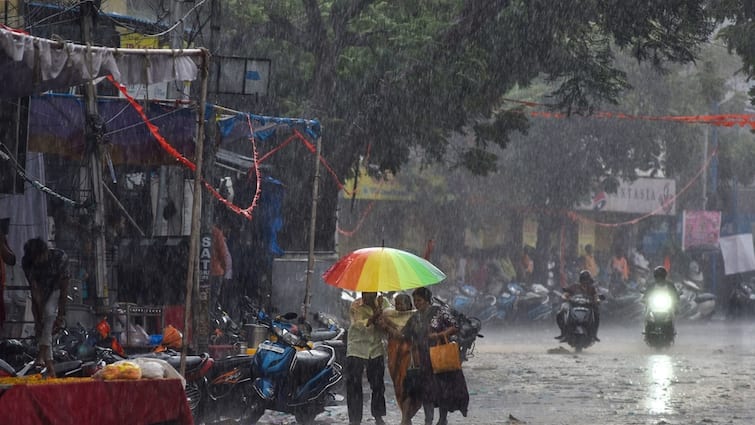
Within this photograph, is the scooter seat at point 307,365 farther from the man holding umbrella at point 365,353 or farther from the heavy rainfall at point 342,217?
the man holding umbrella at point 365,353

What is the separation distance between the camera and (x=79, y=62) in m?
7.89

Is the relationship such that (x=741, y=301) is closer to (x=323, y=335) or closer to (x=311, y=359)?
(x=323, y=335)

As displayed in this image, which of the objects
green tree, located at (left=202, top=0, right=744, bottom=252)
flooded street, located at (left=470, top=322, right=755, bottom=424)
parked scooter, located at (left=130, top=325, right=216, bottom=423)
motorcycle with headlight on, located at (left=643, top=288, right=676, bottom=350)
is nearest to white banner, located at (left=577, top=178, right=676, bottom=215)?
flooded street, located at (left=470, top=322, right=755, bottom=424)

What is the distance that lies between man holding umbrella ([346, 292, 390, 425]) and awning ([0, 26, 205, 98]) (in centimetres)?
385

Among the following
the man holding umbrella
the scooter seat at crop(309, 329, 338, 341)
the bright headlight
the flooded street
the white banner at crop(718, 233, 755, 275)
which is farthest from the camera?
the white banner at crop(718, 233, 755, 275)

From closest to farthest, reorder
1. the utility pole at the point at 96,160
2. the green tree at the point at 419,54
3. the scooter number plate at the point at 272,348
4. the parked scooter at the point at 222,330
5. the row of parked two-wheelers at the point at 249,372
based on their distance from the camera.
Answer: the row of parked two-wheelers at the point at 249,372 → the scooter number plate at the point at 272,348 → the utility pole at the point at 96,160 → the parked scooter at the point at 222,330 → the green tree at the point at 419,54

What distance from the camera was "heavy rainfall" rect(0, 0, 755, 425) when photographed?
10.1m

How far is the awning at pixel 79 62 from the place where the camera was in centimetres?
759

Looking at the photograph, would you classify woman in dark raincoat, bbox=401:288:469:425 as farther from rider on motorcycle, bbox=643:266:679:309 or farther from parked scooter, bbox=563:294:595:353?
rider on motorcycle, bbox=643:266:679:309

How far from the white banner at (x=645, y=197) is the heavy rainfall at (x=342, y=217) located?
6.79ft

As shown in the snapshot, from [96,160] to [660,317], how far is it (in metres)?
12.2

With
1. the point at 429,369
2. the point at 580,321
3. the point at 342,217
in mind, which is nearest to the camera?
the point at 429,369

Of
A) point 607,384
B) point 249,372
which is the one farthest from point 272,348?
point 607,384

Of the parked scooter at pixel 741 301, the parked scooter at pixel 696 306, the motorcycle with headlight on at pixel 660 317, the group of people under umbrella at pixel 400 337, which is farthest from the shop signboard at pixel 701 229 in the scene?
the group of people under umbrella at pixel 400 337
